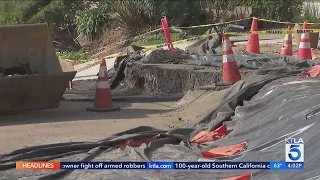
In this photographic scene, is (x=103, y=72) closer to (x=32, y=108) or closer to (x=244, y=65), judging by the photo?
(x=32, y=108)

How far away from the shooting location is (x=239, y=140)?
6660 mm

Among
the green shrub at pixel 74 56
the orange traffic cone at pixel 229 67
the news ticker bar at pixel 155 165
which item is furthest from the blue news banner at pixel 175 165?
the green shrub at pixel 74 56

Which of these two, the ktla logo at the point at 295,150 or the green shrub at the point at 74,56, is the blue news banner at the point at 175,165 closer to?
the ktla logo at the point at 295,150

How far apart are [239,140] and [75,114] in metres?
3.96

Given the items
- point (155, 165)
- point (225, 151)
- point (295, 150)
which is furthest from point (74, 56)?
point (295, 150)

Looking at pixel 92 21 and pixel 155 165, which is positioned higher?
pixel 92 21

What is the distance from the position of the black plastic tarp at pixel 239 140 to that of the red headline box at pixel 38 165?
0.22 ft

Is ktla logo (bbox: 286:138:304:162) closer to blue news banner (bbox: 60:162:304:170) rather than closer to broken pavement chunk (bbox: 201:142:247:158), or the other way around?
blue news banner (bbox: 60:162:304:170)

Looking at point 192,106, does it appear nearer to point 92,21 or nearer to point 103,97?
point 103,97

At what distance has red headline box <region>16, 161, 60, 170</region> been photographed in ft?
20.7

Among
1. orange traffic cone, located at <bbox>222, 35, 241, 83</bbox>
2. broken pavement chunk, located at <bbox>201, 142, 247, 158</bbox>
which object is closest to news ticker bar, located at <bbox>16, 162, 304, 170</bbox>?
broken pavement chunk, located at <bbox>201, 142, 247, 158</bbox>

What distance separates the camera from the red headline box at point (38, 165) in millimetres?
6323

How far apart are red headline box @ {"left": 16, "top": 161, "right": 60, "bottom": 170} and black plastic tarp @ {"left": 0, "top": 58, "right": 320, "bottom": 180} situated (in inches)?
2.6

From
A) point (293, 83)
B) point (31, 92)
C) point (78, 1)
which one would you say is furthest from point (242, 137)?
point (78, 1)
